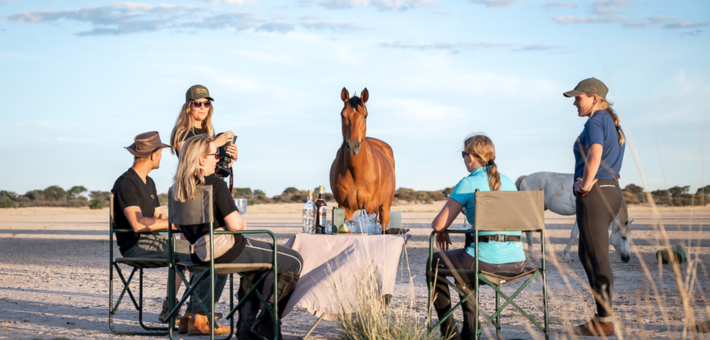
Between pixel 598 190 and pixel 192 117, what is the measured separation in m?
3.47

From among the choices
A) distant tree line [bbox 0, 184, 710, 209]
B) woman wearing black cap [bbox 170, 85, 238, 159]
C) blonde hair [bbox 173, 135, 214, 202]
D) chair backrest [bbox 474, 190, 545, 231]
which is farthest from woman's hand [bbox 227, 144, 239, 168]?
distant tree line [bbox 0, 184, 710, 209]

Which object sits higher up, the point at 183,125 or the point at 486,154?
the point at 183,125

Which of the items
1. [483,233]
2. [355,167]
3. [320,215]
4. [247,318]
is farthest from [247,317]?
[355,167]

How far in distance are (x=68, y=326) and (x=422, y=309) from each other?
10.6ft

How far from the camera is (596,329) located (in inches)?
196

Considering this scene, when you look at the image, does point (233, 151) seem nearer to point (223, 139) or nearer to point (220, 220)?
point (223, 139)

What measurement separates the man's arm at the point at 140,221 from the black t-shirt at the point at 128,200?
0.18 feet

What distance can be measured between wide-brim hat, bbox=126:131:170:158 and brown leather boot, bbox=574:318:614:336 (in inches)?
144

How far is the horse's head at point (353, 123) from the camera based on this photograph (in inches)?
328

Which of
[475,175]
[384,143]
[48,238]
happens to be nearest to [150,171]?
[475,175]

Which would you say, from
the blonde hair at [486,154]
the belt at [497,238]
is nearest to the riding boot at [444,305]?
the belt at [497,238]

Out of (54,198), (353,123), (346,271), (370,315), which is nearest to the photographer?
(370,315)

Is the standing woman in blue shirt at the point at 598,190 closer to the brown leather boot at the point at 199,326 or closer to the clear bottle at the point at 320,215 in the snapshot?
the clear bottle at the point at 320,215

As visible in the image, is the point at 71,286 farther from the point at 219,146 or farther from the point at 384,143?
the point at 384,143
